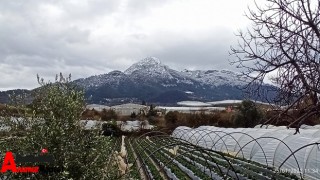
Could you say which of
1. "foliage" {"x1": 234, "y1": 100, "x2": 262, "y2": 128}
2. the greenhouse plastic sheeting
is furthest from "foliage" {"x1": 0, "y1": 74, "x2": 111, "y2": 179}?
"foliage" {"x1": 234, "y1": 100, "x2": 262, "y2": 128}

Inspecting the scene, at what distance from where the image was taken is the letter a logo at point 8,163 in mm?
5418

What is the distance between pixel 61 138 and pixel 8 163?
0.84m

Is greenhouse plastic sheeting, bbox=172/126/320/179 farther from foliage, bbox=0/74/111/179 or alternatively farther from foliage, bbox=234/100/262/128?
foliage, bbox=234/100/262/128

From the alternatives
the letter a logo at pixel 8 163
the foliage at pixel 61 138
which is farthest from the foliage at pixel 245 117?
the letter a logo at pixel 8 163

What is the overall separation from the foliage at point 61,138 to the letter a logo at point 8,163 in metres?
0.16

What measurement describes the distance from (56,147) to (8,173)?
31.9 inches

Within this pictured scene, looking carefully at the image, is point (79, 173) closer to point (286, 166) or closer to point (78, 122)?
point (78, 122)

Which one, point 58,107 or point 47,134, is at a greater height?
point 58,107

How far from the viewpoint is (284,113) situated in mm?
4367

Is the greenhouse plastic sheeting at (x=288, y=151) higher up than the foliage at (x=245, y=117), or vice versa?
the foliage at (x=245, y=117)

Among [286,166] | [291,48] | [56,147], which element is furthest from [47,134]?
[286,166]

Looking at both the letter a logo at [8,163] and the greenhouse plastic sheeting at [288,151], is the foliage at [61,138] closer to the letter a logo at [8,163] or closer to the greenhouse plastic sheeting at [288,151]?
the letter a logo at [8,163]

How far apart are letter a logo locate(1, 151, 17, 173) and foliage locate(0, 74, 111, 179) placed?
0.16 metres

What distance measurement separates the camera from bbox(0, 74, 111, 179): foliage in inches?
220
